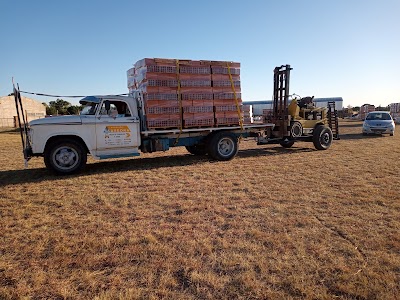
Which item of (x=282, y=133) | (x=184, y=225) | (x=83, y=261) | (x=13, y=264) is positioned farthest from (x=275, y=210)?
(x=282, y=133)

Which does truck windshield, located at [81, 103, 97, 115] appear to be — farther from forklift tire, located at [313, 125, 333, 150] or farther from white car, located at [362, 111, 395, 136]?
white car, located at [362, 111, 395, 136]

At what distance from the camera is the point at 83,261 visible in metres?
3.20

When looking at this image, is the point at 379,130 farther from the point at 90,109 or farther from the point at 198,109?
the point at 90,109

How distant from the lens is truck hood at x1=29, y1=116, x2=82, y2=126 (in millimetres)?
7488

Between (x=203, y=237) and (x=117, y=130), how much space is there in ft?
17.6

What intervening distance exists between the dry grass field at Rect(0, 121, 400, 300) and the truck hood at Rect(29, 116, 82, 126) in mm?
1479

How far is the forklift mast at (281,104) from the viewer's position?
1155cm

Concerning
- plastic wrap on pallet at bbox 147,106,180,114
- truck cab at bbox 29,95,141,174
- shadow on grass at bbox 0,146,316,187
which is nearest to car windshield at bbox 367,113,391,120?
shadow on grass at bbox 0,146,316,187

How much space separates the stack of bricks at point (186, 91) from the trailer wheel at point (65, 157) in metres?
2.06

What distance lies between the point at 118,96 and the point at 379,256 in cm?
730

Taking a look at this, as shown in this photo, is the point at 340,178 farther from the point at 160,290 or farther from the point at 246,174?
the point at 160,290

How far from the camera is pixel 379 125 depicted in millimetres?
17859

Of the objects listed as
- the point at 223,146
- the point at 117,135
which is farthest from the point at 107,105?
the point at 223,146

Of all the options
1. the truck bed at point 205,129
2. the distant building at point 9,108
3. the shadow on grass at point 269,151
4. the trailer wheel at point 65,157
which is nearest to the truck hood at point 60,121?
the trailer wheel at point 65,157
